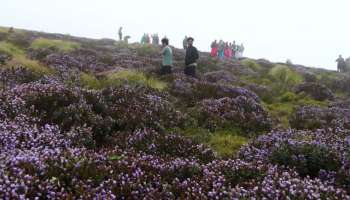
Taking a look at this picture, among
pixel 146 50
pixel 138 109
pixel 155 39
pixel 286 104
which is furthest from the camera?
pixel 155 39

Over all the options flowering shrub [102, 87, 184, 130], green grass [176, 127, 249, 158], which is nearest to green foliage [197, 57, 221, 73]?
flowering shrub [102, 87, 184, 130]

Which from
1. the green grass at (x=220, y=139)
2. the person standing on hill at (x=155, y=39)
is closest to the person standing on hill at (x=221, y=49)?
the person standing on hill at (x=155, y=39)

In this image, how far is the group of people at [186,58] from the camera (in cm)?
1983

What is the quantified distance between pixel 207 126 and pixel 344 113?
511 cm

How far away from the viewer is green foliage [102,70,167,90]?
1551cm

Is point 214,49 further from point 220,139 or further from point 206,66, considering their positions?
point 220,139

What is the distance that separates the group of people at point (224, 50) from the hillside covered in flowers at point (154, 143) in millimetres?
24787

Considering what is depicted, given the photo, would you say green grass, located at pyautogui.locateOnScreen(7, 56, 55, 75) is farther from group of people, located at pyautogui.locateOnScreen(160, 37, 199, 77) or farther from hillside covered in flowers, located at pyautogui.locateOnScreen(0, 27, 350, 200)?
group of people, located at pyautogui.locateOnScreen(160, 37, 199, 77)

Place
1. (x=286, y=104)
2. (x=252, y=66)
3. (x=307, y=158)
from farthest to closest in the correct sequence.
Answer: (x=252, y=66) < (x=286, y=104) < (x=307, y=158)

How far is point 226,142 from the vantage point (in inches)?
433

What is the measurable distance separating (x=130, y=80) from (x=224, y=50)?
28.5 m

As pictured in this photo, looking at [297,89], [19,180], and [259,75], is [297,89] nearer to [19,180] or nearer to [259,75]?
[259,75]

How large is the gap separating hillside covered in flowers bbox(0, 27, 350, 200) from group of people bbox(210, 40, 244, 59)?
24.8 metres

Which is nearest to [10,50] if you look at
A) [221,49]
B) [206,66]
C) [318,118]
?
[206,66]
